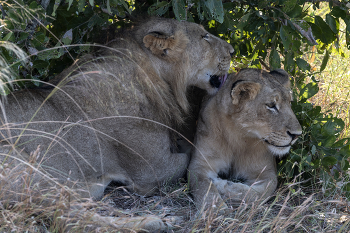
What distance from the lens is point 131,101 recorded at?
344 cm

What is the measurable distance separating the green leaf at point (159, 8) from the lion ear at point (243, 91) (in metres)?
0.90

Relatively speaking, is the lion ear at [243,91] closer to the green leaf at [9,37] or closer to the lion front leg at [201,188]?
the lion front leg at [201,188]

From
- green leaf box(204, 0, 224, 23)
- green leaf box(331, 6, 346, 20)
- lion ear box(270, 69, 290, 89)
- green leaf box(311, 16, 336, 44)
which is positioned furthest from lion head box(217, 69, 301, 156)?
green leaf box(331, 6, 346, 20)

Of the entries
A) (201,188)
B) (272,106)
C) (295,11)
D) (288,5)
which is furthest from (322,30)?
(201,188)

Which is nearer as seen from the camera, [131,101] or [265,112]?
[265,112]

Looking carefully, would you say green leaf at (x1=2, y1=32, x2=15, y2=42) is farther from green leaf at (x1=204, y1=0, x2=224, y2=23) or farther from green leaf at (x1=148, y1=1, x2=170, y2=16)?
green leaf at (x1=204, y1=0, x2=224, y2=23)

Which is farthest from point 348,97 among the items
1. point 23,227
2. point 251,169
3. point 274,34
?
point 23,227

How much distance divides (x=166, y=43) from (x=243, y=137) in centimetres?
103

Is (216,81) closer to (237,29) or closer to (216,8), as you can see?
(237,29)

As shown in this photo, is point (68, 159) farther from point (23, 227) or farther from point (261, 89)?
point (261, 89)

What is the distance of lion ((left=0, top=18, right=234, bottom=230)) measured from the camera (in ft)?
10.5

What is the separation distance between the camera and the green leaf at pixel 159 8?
3.53 metres

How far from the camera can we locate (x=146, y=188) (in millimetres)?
3475

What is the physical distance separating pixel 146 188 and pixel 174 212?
0.40 metres
